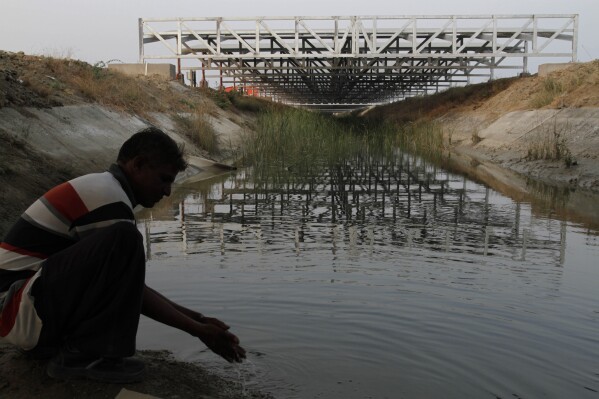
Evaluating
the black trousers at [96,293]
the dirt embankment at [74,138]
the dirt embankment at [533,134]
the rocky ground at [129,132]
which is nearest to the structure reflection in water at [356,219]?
the rocky ground at [129,132]

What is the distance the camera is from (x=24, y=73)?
16109 millimetres

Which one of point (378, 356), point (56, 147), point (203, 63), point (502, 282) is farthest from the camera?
point (203, 63)

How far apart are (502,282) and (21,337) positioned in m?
4.21

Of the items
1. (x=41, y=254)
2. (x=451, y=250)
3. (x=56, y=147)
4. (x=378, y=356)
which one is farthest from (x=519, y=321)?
(x=56, y=147)

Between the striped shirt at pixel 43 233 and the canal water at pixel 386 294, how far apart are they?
48.2 inches

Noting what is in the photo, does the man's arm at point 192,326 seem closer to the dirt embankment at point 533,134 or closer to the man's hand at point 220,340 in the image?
the man's hand at point 220,340

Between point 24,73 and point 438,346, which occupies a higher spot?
point 24,73

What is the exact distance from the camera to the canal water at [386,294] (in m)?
4.12

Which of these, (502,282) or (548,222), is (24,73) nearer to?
(548,222)

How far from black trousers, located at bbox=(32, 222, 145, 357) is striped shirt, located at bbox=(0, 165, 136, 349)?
0.08 meters

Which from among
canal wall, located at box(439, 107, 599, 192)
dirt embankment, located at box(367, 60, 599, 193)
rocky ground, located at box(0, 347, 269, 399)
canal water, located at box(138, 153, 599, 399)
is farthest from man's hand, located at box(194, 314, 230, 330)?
canal wall, located at box(439, 107, 599, 192)

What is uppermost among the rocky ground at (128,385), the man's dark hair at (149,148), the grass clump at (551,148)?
the grass clump at (551,148)

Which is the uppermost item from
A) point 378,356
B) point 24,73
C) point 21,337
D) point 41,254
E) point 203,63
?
point 203,63

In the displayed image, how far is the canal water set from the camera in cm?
412
